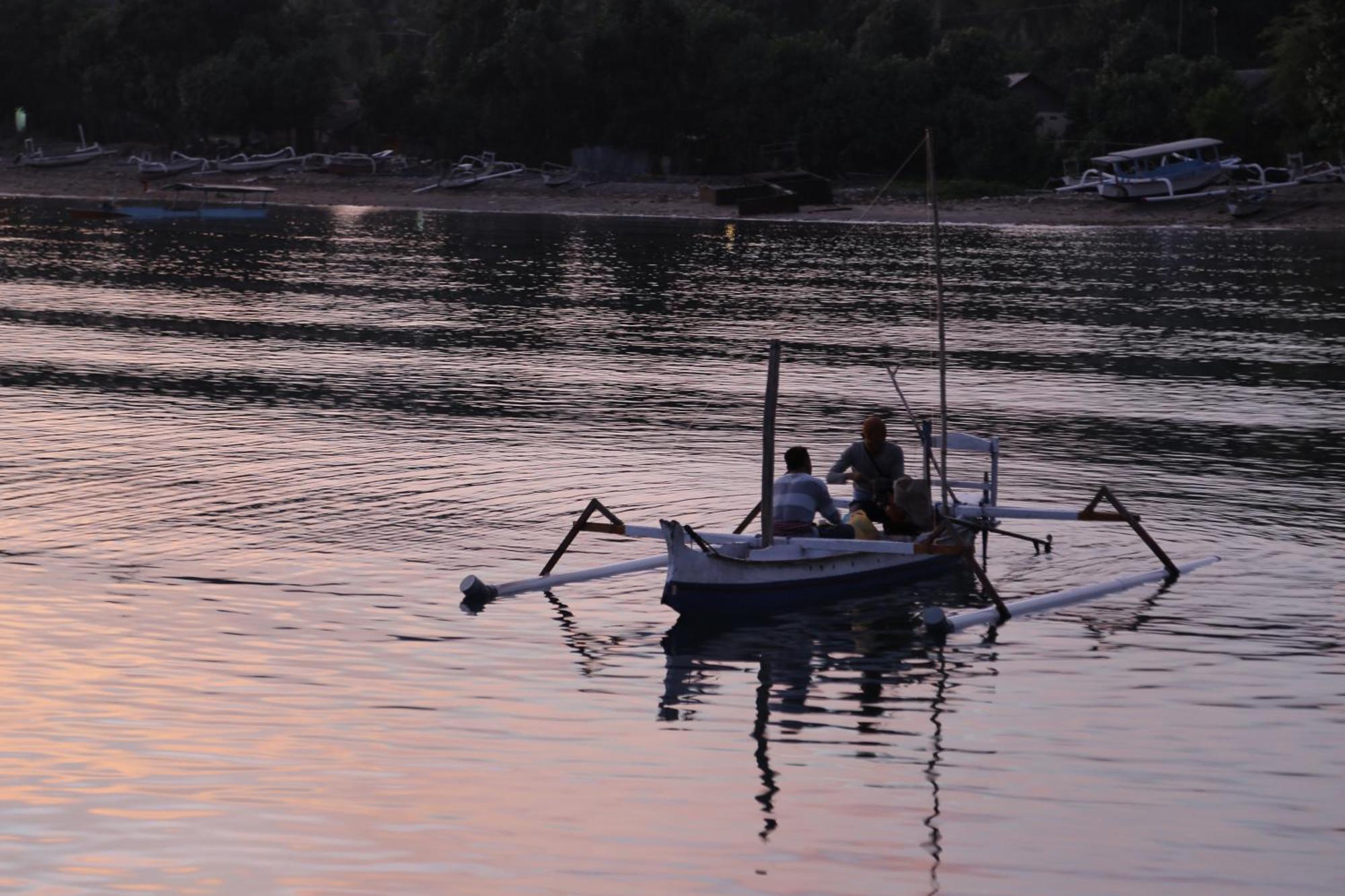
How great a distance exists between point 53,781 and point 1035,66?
449 ft

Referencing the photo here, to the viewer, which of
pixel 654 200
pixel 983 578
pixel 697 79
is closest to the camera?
pixel 983 578

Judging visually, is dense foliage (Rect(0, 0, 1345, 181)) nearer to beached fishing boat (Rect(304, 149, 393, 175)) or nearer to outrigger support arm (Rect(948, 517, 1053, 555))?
beached fishing boat (Rect(304, 149, 393, 175))

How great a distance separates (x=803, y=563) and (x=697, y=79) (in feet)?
356

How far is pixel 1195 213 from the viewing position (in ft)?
360

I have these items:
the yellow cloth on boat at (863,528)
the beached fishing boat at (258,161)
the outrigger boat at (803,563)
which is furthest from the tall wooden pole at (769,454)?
the beached fishing boat at (258,161)

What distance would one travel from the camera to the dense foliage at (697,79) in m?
116

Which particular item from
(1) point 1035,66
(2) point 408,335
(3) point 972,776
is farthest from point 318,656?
(1) point 1035,66

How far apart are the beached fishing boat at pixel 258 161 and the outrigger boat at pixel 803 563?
4973 inches

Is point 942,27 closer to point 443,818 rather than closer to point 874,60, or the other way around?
point 874,60

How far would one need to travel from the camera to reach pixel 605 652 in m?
19.9

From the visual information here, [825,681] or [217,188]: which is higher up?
[217,188]

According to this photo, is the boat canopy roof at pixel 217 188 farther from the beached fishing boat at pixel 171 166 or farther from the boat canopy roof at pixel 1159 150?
the boat canopy roof at pixel 1159 150

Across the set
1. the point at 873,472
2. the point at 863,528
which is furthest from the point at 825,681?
the point at 873,472

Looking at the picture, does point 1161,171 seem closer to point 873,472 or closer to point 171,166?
point 171,166
